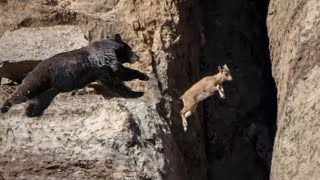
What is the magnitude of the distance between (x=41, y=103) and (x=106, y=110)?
0.58 meters

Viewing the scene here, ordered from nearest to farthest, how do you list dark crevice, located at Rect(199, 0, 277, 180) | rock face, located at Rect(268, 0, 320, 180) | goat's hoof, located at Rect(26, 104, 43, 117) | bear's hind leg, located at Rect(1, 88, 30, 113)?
1. rock face, located at Rect(268, 0, 320, 180)
2. goat's hoof, located at Rect(26, 104, 43, 117)
3. bear's hind leg, located at Rect(1, 88, 30, 113)
4. dark crevice, located at Rect(199, 0, 277, 180)

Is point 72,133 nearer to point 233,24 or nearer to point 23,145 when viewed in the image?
point 23,145

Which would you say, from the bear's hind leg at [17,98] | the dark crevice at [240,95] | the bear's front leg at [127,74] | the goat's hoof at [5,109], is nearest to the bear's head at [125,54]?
the bear's front leg at [127,74]

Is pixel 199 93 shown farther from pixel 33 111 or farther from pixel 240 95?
pixel 240 95

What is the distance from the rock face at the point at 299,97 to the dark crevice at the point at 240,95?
2.12 meters

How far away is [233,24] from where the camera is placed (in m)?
12.4

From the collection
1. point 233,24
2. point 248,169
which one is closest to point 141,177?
point 248,169

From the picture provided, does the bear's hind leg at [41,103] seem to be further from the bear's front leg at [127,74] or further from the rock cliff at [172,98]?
the bear's front leg at [127,74]

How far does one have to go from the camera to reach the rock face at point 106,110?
8.31 m

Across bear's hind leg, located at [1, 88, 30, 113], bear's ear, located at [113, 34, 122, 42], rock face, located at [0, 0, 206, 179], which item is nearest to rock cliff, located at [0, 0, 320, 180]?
rock face, located at [0, 0, 206, 179]

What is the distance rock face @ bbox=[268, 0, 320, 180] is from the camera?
8070 mm

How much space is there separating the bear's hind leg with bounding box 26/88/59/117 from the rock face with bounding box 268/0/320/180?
1934 mm

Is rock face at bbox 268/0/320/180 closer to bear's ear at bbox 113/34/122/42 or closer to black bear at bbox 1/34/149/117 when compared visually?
black bear at bbox 1/34/149/117

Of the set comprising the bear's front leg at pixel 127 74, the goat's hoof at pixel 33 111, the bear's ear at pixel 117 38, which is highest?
the bear's ear at pixel 117 38
